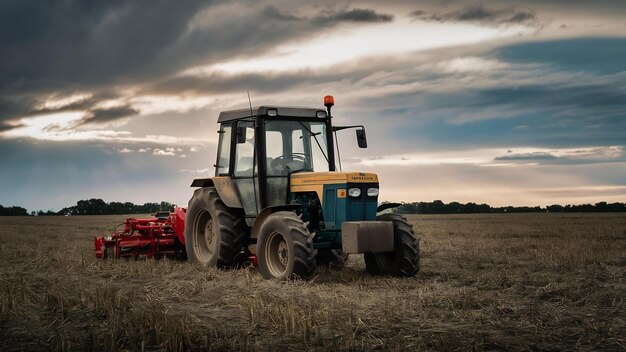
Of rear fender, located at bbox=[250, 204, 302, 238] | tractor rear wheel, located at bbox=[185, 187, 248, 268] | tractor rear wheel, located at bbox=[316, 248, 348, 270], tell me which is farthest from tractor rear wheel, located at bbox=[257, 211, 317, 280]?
tractor rear wheel, located at bbox=[316, 248, 348, 270]

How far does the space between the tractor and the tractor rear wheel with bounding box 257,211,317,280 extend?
0.01 metres

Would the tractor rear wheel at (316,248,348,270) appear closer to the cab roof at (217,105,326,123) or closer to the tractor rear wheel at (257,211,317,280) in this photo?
the tractor rear wheel at (257,211,317,280)

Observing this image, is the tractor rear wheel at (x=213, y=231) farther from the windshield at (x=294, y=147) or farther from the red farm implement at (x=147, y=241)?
the windshield at (x=294, y=147)

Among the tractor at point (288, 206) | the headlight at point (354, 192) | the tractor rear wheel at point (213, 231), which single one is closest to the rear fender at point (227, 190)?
the tractor at point (288, 206)

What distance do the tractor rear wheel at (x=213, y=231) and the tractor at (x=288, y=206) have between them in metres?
0.02

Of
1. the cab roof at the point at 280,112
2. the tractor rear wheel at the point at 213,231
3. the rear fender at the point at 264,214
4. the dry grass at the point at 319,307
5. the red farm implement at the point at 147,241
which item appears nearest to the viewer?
the dry grass at the point at 319,307

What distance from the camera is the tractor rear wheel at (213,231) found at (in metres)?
11.8

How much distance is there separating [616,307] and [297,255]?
165 inches

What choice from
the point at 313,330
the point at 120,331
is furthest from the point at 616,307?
the point at 120,331

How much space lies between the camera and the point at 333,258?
12.0 m

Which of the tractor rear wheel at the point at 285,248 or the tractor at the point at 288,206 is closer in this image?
the tractor rear wheel at the point at 285,248

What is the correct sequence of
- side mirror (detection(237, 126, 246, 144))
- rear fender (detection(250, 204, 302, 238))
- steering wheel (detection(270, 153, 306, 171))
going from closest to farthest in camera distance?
rear fender (detection(250, 204, 302, 238)), side mirror (detection(237, 126, 246, 144)), steering wheel (detection(270, 153, 306, 171))

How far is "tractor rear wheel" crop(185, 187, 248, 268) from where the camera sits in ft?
38.7

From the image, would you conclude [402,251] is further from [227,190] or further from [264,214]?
[227,190]
